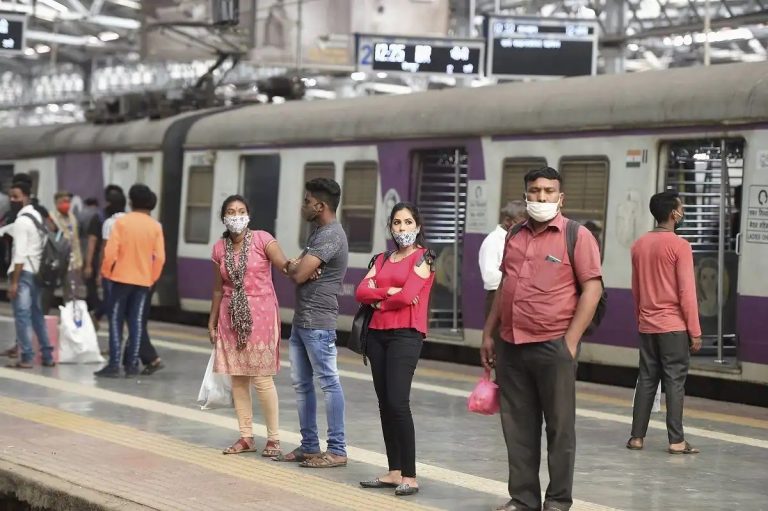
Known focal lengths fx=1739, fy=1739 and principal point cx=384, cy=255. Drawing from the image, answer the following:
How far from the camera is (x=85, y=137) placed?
957 inches

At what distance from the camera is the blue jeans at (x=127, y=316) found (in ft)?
48.2

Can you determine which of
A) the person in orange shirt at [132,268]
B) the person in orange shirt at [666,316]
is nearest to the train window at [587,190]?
the person in orange shirt at [666,316]

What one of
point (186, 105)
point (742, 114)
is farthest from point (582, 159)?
point (186, 105)

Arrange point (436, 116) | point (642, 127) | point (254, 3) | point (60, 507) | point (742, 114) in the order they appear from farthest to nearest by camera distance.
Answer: point (254, 3), point (436, 116), point (642, 127), point (742, 114), point (60, 507)

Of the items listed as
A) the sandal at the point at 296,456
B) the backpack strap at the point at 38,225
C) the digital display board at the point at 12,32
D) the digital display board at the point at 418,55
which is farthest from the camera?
the digital display board at the point at 12,32

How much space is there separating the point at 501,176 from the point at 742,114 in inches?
125

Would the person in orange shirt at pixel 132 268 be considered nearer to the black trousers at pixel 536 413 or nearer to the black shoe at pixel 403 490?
the black shoe at pixel 403 490

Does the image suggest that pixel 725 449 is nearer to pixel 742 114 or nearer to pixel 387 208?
pixel 742 114

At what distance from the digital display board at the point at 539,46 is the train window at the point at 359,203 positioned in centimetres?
687

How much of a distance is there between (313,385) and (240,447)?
767 millimetres

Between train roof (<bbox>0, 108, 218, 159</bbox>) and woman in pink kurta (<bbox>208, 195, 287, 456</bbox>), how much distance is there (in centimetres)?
1169

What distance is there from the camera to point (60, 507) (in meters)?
8.70

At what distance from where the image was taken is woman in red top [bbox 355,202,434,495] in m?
9.03

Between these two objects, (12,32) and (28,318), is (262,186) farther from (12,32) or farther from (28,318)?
(12,32)
